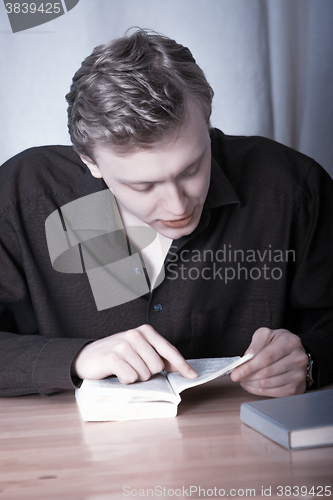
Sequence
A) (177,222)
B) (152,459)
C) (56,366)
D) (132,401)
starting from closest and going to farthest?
(152,459)
(132,401)
(56,366)
(177,222)

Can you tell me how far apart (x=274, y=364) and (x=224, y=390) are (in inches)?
4.4

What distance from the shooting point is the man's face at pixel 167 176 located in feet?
3.16

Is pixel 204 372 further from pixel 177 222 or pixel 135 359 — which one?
pixel 177 222

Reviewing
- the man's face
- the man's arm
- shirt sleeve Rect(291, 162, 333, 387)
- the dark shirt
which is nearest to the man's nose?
the man's face

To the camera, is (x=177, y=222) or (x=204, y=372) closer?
(x=204, y=372)

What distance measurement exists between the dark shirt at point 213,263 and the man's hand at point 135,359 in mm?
371

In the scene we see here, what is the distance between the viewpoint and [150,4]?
173cm

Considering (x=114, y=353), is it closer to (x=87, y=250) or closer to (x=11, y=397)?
(x=11, y=397)

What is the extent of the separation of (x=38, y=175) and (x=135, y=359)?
0.69m

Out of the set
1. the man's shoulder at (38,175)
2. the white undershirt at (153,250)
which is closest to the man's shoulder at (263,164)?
the white undershirt at (153,250)

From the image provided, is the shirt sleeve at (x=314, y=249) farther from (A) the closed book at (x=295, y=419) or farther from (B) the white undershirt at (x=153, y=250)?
(A) the closed book at (x=295, y=419)

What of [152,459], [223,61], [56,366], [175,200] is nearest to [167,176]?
[175,200]

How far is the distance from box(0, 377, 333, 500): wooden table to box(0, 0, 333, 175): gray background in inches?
48.2

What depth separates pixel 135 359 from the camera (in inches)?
33.9
